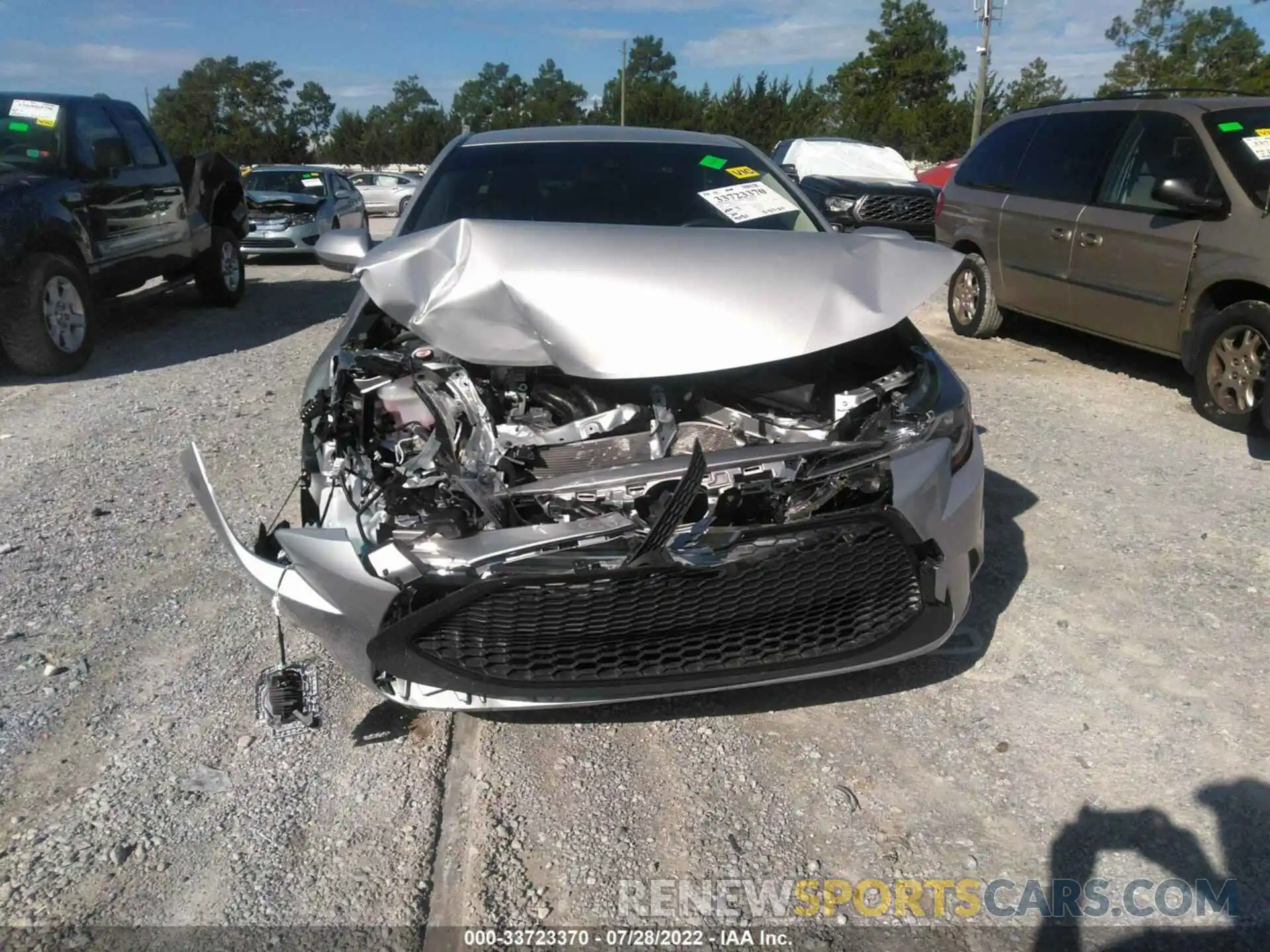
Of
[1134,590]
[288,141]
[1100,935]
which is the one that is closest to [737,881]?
[1100,935]

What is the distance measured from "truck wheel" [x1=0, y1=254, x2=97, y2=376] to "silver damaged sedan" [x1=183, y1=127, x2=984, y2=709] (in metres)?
4.34

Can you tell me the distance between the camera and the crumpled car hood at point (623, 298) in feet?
8.66

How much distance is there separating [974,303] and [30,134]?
7.42m

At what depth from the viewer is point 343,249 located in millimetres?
3703

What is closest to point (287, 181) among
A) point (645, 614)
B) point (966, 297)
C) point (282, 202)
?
point (282, 202)

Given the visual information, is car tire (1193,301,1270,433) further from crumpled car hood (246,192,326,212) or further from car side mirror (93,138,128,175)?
crumpled car hood (246,192,326,212)

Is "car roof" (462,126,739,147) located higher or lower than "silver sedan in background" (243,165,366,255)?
higher

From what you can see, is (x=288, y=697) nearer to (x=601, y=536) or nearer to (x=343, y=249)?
(x=601, y=536)

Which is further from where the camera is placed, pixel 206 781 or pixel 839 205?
pixel 839 205

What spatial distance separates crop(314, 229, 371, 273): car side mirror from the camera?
12.0 ft

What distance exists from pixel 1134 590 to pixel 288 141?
2322 inches

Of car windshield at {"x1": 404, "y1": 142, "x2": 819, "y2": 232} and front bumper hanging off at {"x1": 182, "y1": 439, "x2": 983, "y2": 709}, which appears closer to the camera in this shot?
front bumper hanging off at {"x1": 182, "y1": 439, "x2": 983, "y2": 709}

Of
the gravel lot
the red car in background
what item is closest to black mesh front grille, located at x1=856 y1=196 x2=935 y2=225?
the gravel lot

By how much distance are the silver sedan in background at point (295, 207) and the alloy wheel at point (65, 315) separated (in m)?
5.58
